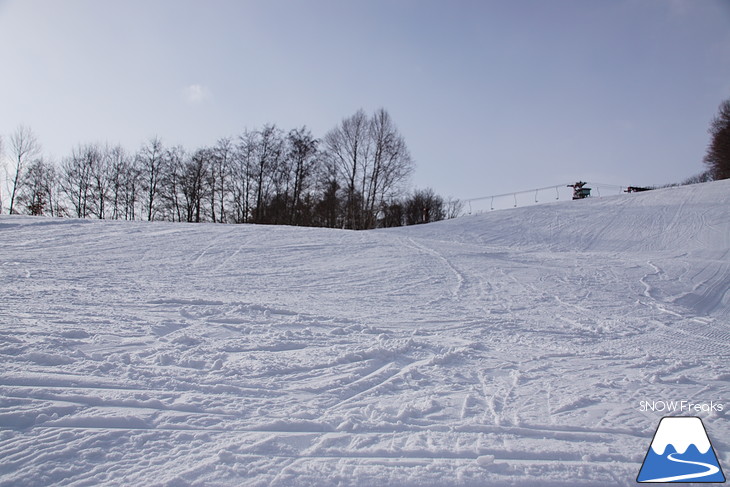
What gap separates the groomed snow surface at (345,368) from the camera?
260cm

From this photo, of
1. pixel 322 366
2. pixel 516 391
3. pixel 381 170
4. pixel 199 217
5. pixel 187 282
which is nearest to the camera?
pixel 516 391

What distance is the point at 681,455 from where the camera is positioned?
9.23ft

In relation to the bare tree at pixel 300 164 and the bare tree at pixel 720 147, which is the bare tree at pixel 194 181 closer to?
the bare tree at pixel 300 164

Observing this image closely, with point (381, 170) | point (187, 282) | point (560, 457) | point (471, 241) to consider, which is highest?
point (381, 170)

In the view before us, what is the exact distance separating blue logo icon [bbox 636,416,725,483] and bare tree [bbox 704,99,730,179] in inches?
1831

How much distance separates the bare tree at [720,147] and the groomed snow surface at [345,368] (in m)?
37.4

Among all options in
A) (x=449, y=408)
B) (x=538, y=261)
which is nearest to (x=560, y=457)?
(x=449, y=408)

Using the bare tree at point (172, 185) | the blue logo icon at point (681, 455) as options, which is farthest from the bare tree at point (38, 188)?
the blue logo icon at point (681, 455)

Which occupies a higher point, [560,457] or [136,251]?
[136,251]

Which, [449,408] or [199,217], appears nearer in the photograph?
[449,408]

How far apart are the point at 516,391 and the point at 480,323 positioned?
262cm

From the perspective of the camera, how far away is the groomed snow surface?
260cm

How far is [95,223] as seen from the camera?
53.8ft

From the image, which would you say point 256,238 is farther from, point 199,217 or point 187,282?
point 199,217
